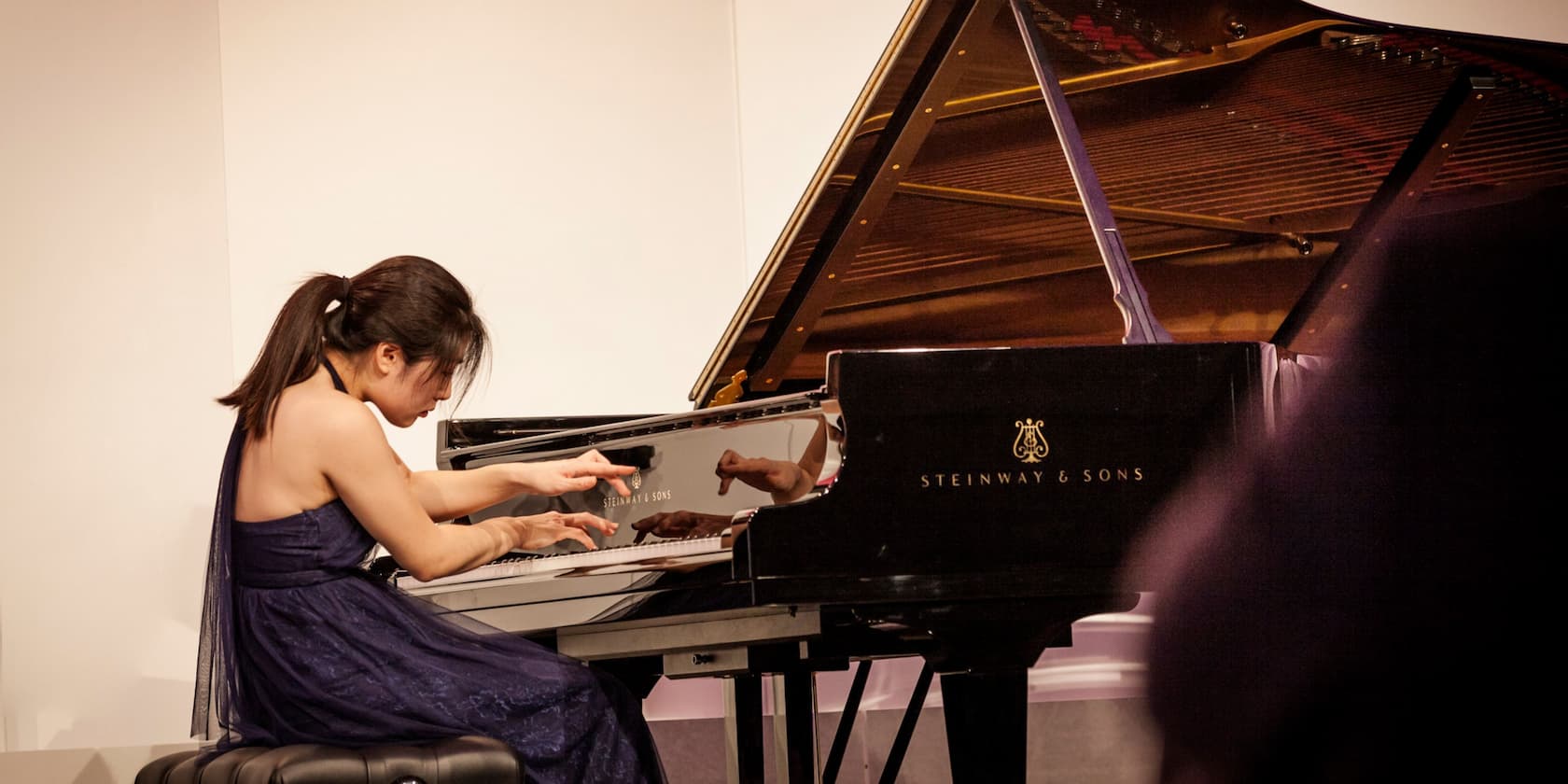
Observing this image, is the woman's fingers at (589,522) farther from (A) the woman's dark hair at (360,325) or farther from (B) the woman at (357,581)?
(A) the woman's dark hair at (360,325)

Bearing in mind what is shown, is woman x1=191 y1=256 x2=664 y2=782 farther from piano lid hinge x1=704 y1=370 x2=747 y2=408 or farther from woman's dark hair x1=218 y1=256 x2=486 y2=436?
piano lid hinge x1=704 y1=370 x2=747 y2=408

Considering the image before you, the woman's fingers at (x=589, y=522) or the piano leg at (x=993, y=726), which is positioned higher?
the woman's fingers at (x=589, y=522)

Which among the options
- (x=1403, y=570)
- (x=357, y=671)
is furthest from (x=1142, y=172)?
(x=1403, y=570)

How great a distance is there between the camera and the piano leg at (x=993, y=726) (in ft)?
6.42

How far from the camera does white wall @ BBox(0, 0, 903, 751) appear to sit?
318 cm

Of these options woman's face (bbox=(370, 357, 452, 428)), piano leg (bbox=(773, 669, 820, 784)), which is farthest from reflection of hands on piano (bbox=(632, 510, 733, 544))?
woman's face (bbox=(370, 357, 452, 428))

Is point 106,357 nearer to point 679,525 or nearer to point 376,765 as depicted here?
point 679,525

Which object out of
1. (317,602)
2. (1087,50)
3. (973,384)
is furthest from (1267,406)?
(317,602)

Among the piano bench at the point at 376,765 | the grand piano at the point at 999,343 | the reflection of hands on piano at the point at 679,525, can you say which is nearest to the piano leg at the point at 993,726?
the grand piano at the point at 999,343

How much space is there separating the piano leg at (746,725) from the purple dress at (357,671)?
0.39m

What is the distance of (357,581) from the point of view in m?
2.20

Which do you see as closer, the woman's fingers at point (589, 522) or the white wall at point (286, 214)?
the woman's fingers at point (589, 522)

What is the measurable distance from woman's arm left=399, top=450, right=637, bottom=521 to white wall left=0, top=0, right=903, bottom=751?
1183 mm

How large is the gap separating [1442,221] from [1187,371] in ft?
4.76
